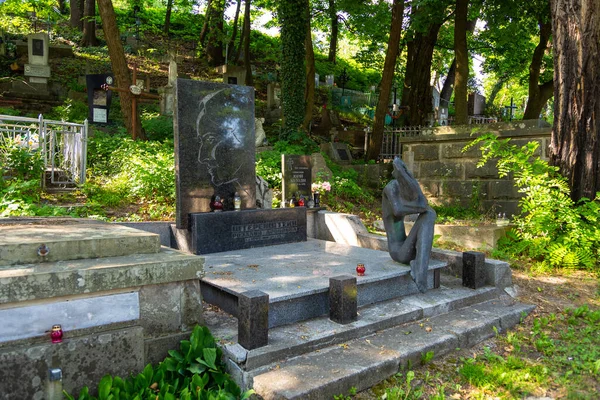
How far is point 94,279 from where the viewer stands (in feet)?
9.70

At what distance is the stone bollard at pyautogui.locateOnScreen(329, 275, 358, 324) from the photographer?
12.3 feet

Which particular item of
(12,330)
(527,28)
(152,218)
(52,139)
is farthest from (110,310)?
(527,28)

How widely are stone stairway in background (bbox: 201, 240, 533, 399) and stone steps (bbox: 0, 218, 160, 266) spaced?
0.91 m

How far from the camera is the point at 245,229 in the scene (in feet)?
20.8

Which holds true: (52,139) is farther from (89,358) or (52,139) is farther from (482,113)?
(482,113)

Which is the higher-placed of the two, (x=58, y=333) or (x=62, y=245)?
(x=62, y=245)

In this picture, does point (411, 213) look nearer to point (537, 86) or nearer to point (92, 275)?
point (92, 275)

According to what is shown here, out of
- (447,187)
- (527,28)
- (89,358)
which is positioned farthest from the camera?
(527,28)

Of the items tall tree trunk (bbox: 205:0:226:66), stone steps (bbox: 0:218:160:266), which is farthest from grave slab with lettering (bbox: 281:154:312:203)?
tall tree trunk (bbox: 205:0:226:66)

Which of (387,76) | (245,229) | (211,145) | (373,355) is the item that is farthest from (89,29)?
(373,355)

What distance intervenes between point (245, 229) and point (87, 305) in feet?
11.3

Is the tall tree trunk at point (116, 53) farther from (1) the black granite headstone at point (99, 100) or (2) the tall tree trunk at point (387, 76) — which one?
(2) the tall tree trunk at point (387, 76)

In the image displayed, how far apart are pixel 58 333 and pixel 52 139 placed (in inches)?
283

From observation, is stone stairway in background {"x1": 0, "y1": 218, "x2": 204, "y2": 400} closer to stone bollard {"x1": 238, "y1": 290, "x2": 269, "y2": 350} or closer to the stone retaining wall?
stone bollard {"x1": 238, "y1": 290, "x2": 269, "y2": 350}
